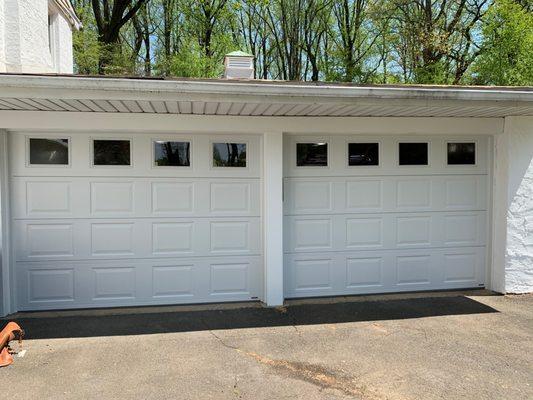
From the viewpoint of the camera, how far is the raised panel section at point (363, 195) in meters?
6.36

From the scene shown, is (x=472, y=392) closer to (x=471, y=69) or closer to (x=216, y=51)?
(x=471, y=69)

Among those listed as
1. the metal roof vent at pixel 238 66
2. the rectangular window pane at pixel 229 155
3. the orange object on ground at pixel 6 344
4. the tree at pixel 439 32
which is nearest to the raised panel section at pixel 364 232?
the rectangular window pane at pixel 229 155

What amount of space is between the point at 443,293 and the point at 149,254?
165 inches

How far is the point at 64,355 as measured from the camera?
4.42 m

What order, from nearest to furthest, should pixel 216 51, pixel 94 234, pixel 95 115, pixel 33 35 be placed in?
pixel 95 115 < pixel 94 234 < pixel 33 35 < pixel 216 51

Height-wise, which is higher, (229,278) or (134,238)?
(134,238)

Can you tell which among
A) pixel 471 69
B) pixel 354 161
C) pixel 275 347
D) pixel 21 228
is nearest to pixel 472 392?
pixel 275 347

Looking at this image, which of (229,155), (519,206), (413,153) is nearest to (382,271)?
(413,153)

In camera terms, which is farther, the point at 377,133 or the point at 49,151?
the point at 377,133

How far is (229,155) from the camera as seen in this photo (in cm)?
605

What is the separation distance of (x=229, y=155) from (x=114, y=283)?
7.40 ft

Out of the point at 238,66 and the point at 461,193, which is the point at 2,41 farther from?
the point at 461,193

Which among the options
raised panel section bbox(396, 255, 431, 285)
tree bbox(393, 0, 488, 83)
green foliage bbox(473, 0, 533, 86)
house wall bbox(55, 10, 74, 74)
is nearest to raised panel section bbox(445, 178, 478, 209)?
Answer: raised panel section bbox(396, 255, 431, 285)

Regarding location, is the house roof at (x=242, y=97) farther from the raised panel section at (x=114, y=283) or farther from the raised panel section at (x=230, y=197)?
the raised panel section at (x=114, y=283)
